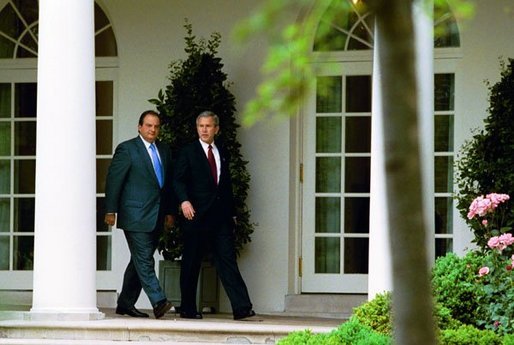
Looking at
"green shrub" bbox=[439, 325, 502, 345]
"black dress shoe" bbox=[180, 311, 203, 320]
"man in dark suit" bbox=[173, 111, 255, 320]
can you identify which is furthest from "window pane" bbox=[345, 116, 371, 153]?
"green shrub" bbox=[439, 325, 502, 345]

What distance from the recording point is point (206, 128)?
37.6 feet

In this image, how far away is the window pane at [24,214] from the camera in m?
14.2

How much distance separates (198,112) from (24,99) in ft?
8.04

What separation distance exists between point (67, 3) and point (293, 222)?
3.92 m

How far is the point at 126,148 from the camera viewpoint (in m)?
11.4

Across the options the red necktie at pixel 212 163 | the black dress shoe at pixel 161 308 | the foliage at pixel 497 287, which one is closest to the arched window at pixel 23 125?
the red necktie at pixel 212 163

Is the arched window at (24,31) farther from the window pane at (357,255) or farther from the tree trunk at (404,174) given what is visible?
the tree trunk at (404,174)

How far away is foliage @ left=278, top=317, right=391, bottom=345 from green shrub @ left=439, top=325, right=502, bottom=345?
41cm

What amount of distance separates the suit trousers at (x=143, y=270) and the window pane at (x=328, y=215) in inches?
107

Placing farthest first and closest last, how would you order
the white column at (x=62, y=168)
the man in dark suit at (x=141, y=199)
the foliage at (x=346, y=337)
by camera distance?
1. the man in dark suit at (x=141, y=199)
2. the white column at (x=62, y=168)
3. the foliage at (x=346, y=337)

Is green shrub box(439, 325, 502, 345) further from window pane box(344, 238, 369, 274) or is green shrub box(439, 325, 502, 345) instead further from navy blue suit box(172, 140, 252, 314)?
window pane box(344, 238, 369, 274)

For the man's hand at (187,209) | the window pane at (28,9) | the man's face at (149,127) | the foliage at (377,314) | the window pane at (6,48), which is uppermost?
the window pane at (28,9)

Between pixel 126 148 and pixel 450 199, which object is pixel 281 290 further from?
pixel 126 148

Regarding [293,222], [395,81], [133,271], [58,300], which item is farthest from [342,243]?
[395,81]
